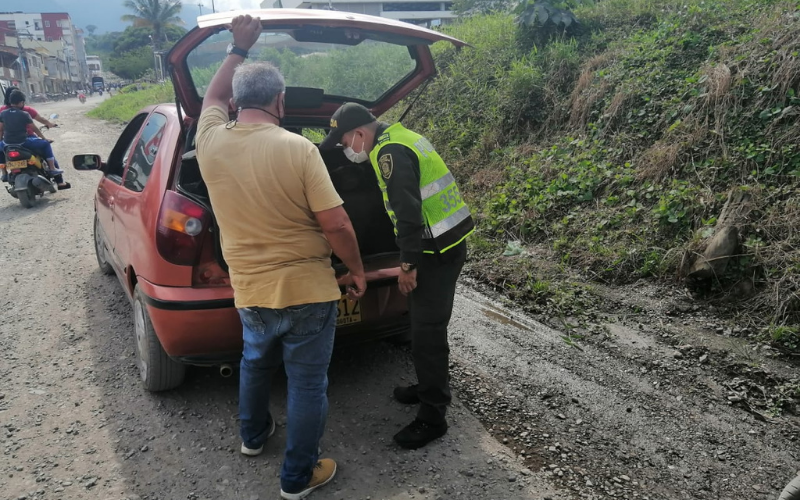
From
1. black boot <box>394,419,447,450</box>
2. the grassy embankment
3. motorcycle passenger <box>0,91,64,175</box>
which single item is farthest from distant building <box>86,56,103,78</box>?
black boot <box>394,419,447,450</box>

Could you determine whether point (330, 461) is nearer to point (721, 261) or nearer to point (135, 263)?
point (135, 263)

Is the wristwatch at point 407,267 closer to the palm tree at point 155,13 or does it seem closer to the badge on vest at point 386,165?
the badge on vest at point 386,165

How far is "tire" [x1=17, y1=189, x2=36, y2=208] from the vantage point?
8.48m

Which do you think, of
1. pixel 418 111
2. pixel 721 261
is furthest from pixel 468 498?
pixel 418 111

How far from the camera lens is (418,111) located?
33.9ft

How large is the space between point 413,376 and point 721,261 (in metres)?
2.44

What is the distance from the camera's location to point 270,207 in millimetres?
2303

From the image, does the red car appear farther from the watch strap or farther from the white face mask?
the white face mask

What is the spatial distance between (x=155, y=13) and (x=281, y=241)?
2907 inches

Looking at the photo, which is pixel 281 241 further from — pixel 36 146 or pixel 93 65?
pixel 93 65

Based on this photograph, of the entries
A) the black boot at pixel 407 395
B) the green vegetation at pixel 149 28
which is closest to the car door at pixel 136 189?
the black boot at pixel 407 395

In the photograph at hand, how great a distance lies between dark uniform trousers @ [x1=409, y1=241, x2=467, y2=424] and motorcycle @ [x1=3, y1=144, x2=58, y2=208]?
803 cm

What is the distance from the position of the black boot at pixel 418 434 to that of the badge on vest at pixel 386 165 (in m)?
1.25

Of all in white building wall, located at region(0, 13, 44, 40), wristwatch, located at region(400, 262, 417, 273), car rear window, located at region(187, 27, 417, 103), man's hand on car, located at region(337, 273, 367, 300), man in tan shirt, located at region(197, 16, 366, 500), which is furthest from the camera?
white building wall, located at region(0, 13, 44, 40)
